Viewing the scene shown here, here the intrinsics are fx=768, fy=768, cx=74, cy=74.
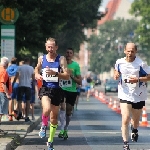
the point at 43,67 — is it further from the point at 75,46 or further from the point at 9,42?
the point at 75,46

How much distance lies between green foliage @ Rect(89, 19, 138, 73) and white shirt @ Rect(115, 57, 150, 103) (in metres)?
145

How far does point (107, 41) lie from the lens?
168000 mm

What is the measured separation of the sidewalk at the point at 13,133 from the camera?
47.8 ft

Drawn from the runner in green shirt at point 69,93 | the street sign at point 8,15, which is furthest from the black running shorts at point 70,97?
the street sign at point 8,15

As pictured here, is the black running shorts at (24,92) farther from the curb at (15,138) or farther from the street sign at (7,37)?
the curb at (15,138)

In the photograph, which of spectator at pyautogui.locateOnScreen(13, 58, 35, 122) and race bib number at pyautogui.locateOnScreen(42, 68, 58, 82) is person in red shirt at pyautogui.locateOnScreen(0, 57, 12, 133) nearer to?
race bib number at pyautogui.locateOnScreen(42, 68, 58, 82)

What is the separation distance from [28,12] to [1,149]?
52.5 feet

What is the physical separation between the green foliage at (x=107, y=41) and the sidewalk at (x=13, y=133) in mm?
137560

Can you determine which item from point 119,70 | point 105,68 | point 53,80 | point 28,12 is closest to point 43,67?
point 53,80

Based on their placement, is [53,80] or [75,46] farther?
[75,46]

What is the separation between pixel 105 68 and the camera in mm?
161125

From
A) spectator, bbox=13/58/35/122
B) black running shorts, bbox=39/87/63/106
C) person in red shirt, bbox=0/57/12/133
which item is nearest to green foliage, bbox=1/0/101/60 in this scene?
spectator, bbox=13/58/35/122

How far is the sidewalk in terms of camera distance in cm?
1456

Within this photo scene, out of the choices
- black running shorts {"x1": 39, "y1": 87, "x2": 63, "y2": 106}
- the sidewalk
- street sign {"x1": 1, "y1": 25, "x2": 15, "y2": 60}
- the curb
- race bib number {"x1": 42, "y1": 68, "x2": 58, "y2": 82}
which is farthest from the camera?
street sign {"x1": 1, "y1": 25, "x2": 15, "y2": 60}
